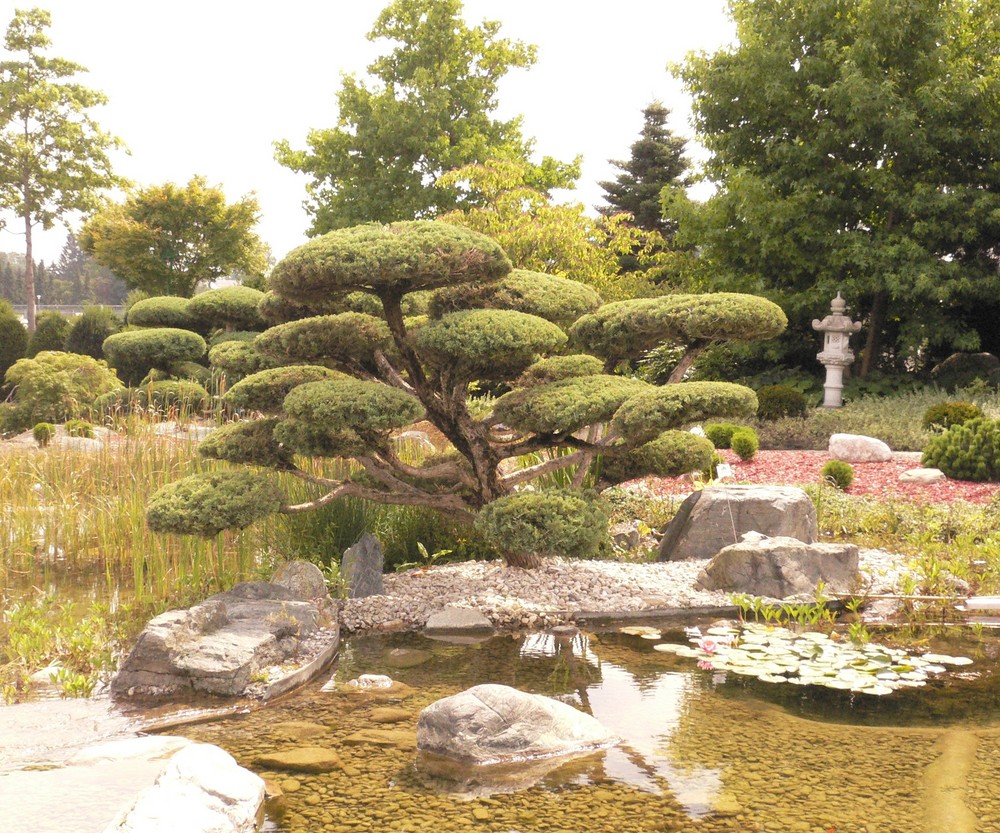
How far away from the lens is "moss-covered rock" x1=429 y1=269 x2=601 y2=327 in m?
5.54

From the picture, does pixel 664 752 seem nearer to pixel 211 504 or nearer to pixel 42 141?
pixel 211 504

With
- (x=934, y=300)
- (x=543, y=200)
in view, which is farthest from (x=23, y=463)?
(x=934, y=300)

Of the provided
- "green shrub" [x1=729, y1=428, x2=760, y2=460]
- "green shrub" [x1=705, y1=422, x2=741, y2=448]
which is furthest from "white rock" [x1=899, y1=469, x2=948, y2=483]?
"green shrub" [x1=705, y1=422, x2=741, y2=448]

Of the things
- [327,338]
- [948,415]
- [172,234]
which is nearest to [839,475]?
[948,415]

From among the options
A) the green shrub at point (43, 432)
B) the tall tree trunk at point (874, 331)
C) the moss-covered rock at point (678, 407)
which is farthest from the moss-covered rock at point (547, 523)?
the tall tree trunk at point (874, 331)

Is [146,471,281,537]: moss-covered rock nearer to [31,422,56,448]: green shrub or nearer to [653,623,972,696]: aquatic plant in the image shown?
[653,623,972,696]: aquatic plant

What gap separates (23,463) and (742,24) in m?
13.8

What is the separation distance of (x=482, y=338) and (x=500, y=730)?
2.12 metres

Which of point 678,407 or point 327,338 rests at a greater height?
point 327,338

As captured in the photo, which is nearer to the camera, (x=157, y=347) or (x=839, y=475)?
(x=839, y=475)

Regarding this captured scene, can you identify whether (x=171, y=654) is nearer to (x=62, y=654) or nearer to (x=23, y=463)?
(x=62, y=654)

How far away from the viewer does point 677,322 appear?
18.0 ft

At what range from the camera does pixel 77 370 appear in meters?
13.9

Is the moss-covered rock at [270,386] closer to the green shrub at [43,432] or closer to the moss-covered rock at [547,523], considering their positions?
the moss-covered rock at [547,523]
